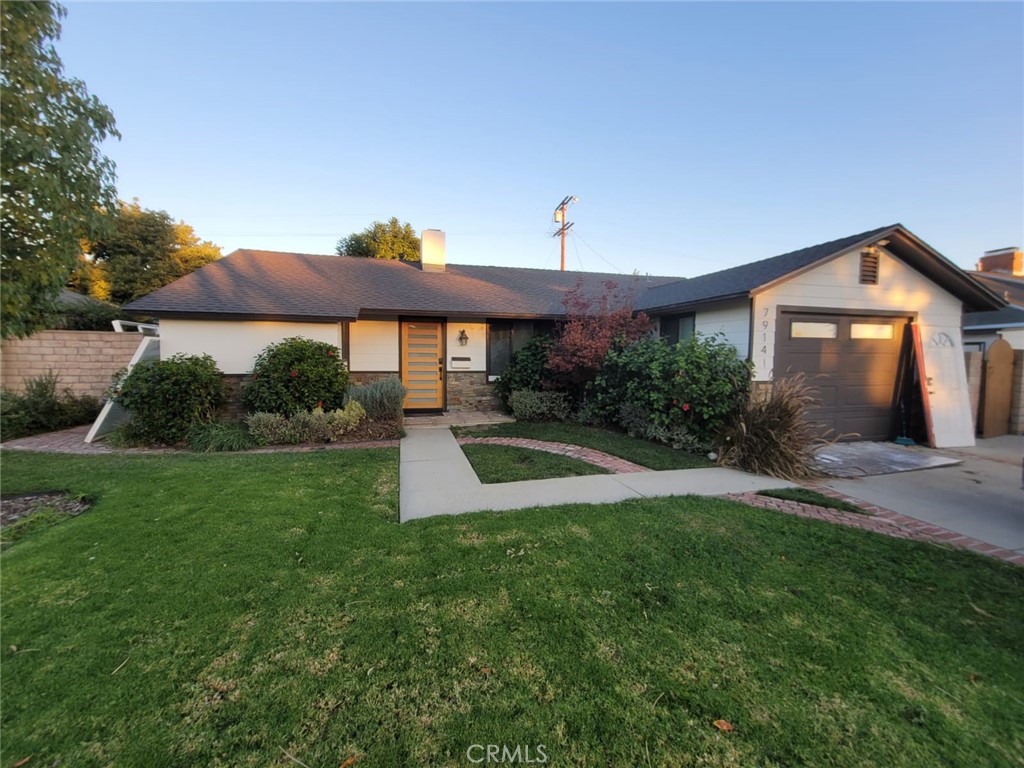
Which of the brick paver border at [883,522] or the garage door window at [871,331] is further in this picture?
the garage door window at [871,331]

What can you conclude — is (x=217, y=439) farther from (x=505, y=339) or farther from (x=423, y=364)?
(x=505, y=339)

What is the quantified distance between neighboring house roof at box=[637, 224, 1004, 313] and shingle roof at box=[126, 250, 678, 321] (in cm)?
275

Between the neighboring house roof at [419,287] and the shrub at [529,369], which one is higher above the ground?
the neighboring house roof at [419,287]

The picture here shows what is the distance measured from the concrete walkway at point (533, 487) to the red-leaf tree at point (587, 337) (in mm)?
3533

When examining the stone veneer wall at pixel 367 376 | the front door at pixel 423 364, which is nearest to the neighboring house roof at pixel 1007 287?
the front door at pixel 423 364

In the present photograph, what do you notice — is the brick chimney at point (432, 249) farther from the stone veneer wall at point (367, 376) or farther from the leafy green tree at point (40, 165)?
the leafy green tree at point (40, 165)

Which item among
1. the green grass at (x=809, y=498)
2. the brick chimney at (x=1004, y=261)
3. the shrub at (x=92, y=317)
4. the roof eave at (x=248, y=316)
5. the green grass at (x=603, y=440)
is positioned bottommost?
the green grass at (x=809, y=498)

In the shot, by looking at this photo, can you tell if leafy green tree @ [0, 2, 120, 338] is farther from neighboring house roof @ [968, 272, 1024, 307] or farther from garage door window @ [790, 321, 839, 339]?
neighboring house roof @ [968, 272, 1024, 307]

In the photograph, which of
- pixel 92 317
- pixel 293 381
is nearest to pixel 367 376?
pixel 293 381

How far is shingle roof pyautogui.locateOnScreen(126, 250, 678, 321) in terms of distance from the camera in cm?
863

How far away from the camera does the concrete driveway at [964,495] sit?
414 centimetres

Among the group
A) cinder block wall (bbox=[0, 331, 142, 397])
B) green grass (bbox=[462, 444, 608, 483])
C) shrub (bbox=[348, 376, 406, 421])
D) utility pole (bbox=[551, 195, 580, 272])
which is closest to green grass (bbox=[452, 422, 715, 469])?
green grass (bbox=[462, 444, 608, 483])

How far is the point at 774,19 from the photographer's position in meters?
7.60

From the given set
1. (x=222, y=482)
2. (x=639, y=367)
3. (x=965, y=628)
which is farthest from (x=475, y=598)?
(x=639, y=367)
